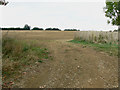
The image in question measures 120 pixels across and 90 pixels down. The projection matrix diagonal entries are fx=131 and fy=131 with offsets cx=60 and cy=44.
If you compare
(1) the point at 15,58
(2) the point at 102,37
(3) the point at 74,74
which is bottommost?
(3) the point at 74,74

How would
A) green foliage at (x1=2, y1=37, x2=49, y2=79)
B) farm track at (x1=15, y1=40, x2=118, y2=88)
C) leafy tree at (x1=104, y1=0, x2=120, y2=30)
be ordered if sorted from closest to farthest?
farm track at (x1=15, y1=40, x2=118, y2=88), green foliage at (x1=2, y1=37, x2=49, y2=79), leafy tree at (x1=104, y1=0, x2=120, y2=30)

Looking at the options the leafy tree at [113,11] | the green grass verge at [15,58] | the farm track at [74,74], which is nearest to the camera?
the farm track at [74,74]

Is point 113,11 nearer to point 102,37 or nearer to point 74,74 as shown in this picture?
point 102,37

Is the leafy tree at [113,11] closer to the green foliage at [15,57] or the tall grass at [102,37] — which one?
the tall grass at [102,37]

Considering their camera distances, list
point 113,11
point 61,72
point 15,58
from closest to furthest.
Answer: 1. point 61,72
2. point 15,58
3. point 113,11

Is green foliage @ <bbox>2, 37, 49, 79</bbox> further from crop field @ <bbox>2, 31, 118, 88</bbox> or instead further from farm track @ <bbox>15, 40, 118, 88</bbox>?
farm track @ <bbox>15, 40, 118, 88</bbox>

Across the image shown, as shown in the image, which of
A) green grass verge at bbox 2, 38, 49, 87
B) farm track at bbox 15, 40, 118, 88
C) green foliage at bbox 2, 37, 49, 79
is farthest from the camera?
green foliage at bbox 2, 37, 49, 79

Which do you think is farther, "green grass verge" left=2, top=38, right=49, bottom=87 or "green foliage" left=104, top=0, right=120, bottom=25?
"green foliage" left=104, top=0, right=120, bottom=25

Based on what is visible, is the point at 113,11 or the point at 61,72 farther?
the point at 113,11

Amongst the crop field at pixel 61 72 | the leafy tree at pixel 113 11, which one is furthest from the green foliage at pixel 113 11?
the crop field at pixel 61 72

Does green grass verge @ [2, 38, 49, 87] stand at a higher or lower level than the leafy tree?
lower

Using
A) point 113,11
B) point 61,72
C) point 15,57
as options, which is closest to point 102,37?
point 113,11

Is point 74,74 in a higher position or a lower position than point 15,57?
lower

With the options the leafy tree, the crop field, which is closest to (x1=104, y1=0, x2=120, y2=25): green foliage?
the leafy tree
